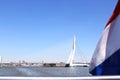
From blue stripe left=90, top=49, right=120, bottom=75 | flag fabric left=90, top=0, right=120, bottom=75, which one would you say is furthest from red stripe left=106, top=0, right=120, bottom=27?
blue stripe left=90, top=49, right=120, bottom=75

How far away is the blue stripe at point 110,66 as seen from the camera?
313 centimetres

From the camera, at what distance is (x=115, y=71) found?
3.09 meters

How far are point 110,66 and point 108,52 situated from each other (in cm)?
16

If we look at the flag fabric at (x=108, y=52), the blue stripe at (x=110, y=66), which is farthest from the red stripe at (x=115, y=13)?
the blue stripe at (x=110, y=66)

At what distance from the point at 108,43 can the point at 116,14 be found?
390 millimetres

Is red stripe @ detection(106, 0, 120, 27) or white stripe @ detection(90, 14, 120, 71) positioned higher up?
red stripe @ detection(106, 0, 120, 27)

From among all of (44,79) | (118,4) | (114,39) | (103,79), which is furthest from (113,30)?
(44,79)

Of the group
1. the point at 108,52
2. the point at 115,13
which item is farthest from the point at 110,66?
the point at 115,13

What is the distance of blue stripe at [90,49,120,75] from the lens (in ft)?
10.3

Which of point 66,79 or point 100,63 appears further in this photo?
point 100,63

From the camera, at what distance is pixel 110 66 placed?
3.23 m

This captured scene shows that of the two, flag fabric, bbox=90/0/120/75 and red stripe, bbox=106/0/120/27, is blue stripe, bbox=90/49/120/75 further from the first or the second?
red stripe, bbox=106/0/120/27

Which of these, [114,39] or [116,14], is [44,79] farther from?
[116,14]

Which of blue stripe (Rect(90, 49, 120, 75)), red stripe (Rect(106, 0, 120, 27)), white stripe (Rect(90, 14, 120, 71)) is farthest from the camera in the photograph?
red stripe (Rect(106, 0, 120, 27))
